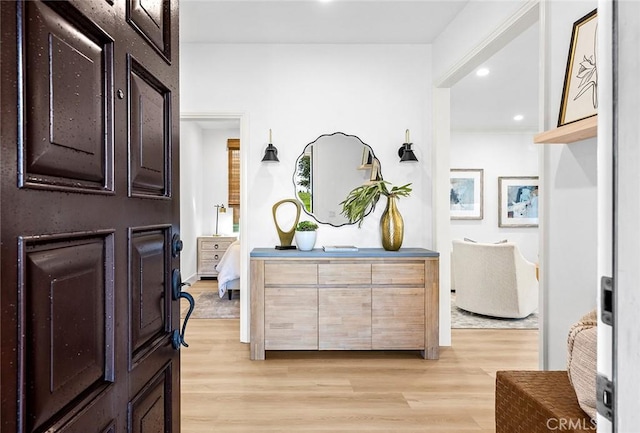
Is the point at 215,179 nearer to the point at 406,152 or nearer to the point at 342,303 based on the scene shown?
the point at 406,152

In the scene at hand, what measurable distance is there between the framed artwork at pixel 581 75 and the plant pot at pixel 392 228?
175 cm

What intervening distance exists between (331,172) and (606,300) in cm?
325

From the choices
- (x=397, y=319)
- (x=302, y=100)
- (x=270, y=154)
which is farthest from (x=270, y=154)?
(x=397, y=319)

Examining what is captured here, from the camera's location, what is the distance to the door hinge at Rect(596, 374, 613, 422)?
0.54 meters

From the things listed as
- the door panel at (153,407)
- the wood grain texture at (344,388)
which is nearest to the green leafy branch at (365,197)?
the wood grain texture at (344,388)

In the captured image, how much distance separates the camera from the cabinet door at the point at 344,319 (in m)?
3.25

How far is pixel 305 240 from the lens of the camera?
11.3ft

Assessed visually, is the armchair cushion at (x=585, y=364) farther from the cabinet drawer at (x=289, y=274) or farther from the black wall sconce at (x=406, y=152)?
the black wall sconce at (x=406, y=152)

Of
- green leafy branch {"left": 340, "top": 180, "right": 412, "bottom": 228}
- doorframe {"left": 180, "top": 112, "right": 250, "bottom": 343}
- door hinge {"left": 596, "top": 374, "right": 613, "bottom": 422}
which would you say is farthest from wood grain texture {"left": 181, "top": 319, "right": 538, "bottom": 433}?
door hinge {"left": 596, "top": 374, "right": 613, "bottom": 422}

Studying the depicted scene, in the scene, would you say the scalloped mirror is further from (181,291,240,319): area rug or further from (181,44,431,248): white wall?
(181,291,240,319): area rug

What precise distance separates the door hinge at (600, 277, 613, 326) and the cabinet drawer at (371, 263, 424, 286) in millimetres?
2731

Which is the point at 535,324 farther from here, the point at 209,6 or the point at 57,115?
the point at 57,115

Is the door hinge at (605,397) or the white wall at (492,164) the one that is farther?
the white wall at (492,164)

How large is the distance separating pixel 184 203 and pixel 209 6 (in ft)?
11.9
